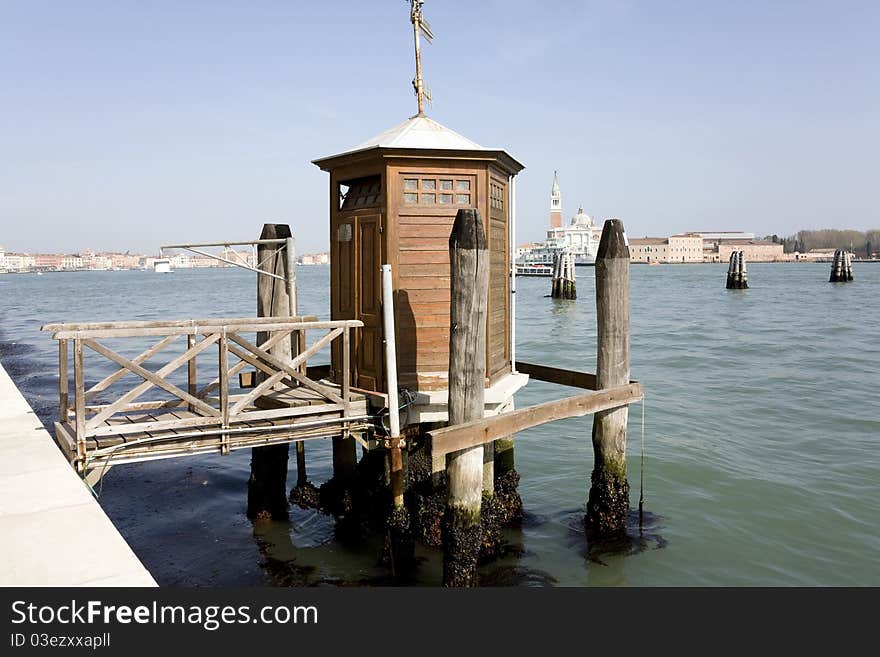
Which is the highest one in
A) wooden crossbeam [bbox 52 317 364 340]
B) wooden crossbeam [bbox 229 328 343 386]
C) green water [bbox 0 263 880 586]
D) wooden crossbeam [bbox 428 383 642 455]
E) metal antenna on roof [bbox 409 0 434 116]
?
metal antenna on roof [bbox 409 0 434 116]

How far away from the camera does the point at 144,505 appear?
10.9 meters

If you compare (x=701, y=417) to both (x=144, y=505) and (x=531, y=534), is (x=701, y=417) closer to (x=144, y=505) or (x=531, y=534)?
(x=531, y=534)

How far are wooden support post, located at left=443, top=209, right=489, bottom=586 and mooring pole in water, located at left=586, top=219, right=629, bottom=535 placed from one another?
6.71 feet

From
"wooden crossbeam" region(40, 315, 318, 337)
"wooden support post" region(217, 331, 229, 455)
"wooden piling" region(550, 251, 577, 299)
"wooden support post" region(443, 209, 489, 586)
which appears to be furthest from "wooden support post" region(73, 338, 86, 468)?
"wooden piling" region(550, 251, 577, 299)

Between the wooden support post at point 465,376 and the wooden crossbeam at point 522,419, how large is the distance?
170 mm

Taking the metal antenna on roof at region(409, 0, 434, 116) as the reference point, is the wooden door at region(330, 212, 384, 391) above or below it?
below

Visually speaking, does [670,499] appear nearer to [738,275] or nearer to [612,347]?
[612,347]

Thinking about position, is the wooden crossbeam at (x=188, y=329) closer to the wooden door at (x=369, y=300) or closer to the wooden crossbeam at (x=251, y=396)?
the wooden door at (x=369, y=300)

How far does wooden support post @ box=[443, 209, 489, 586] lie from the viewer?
7016 mm

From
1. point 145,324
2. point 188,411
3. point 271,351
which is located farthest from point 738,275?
point 145,324

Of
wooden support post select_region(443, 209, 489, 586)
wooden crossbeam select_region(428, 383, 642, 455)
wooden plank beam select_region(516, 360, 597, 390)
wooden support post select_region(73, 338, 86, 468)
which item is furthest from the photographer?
wooden plank beam select_region(516, 360, 597, 390)

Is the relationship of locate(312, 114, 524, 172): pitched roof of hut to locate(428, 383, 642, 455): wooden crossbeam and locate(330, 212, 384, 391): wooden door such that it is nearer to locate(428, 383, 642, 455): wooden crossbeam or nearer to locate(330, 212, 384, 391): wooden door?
locate(330, 212, 384, 391): wooden door

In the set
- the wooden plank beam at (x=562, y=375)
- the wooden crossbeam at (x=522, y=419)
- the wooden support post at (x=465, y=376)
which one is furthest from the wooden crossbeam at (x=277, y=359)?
the wooden plank beam at (x=562, y=375)

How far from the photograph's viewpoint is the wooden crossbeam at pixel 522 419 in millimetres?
6723
